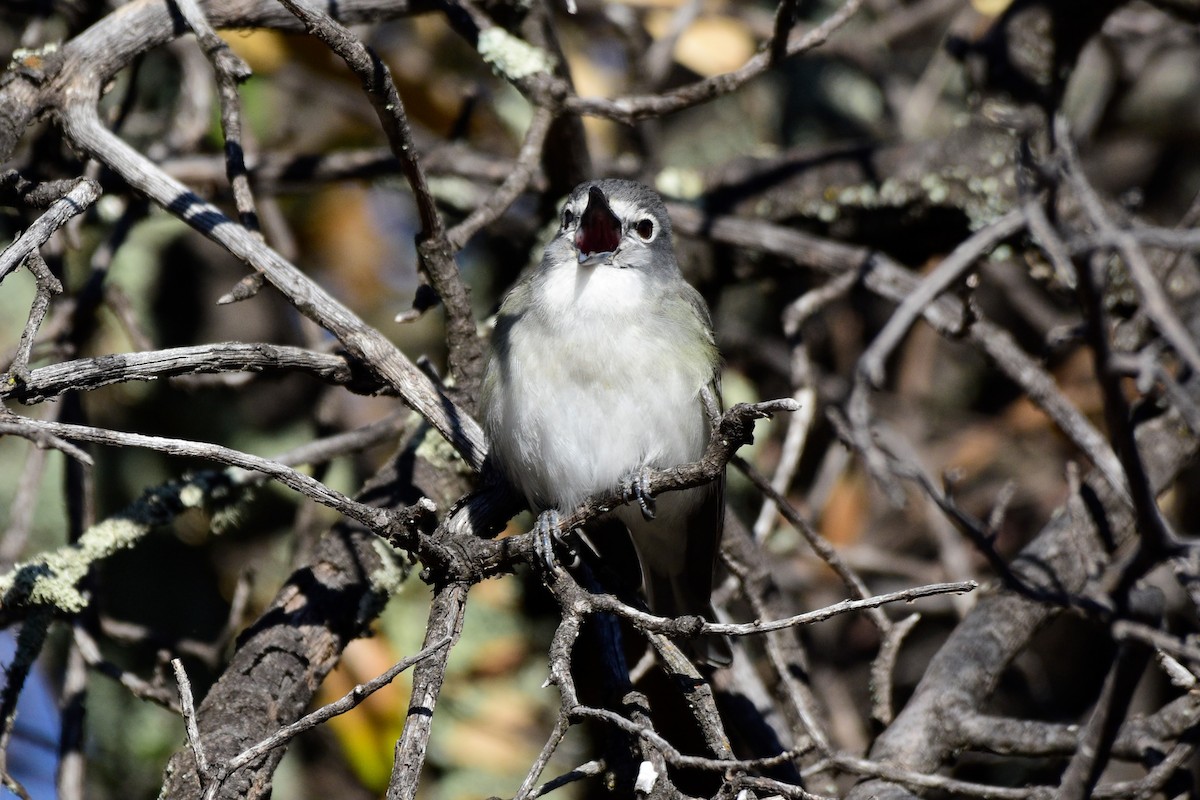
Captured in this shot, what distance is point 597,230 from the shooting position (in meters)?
3.71

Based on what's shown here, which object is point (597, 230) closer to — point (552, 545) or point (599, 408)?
point (599, 408)

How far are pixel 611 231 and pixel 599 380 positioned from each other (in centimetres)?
57

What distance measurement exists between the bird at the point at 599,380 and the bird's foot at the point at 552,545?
0.40 m

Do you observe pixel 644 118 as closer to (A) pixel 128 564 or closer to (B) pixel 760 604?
(B) pixel 760 604

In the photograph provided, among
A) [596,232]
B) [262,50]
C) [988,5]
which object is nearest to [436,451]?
[596,232]

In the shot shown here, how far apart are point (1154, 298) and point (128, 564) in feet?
13.7

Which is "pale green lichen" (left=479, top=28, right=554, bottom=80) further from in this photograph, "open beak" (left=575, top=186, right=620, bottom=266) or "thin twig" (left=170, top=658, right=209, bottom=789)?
"thin twig" (left=170, top=658, right=209, bottom=789)

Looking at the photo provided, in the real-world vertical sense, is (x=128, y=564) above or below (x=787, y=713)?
above

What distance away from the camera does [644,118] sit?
3.53m

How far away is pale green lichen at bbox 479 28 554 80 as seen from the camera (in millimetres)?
3676

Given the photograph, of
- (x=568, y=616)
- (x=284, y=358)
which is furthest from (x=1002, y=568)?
(x=284, y=358)

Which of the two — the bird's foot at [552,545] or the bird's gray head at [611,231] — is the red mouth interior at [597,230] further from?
the bird's foot at [552,545]

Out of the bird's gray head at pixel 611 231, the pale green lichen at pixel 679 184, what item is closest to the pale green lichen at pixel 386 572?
the bird's gray head at pixel 611 231

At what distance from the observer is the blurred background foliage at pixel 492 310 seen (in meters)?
4.49
